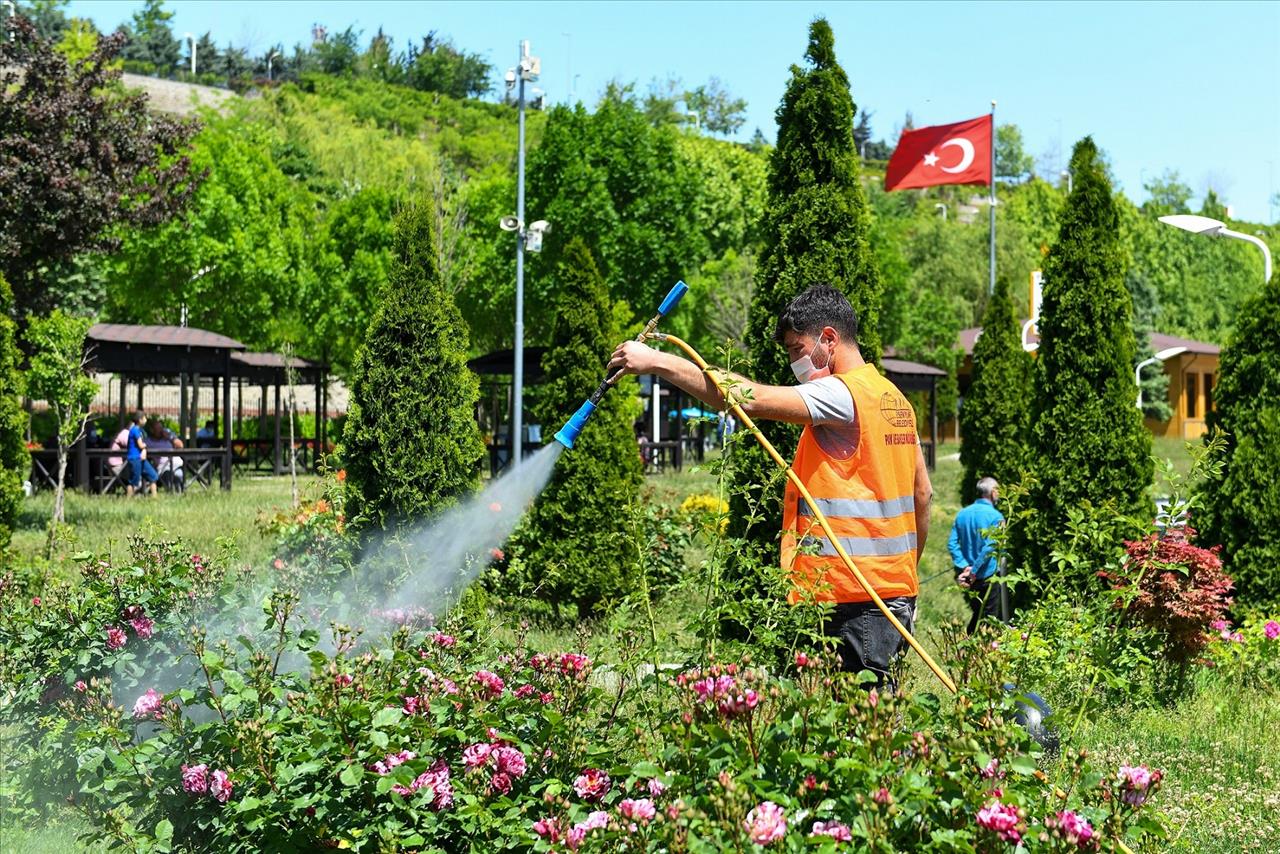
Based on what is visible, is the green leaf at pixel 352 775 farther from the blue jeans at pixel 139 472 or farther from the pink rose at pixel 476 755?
the blue jeans at pixel 139 472

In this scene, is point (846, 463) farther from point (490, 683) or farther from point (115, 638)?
point (115, 638)

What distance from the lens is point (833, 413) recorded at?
12.4 ft

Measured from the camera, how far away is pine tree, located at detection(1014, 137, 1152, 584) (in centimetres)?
979

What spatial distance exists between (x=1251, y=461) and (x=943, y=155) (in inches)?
711

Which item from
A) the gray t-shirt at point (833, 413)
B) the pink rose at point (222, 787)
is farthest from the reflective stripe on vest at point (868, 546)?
the pink rose at point (222, 787)

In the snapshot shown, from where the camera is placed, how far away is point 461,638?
4.12m

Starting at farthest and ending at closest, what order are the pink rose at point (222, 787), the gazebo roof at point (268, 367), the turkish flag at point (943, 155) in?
the gazebo roof at point (268, 367)
the turkish flag at point (943, 155)
the pink rose at point (222, 787)

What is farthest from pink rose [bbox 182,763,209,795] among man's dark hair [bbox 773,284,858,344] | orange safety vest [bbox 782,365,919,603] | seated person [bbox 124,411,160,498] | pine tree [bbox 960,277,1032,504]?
seated person [bbox 124,411,160,498]

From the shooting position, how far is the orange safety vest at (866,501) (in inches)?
151

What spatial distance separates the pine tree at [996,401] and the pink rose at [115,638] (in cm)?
1321

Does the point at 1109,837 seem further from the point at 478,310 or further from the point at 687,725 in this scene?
the point at 478,310

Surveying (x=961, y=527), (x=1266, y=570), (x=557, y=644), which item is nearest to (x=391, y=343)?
(x=557, y=644)

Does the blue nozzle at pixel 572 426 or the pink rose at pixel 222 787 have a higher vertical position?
the blue nozzle at pixel 572 426

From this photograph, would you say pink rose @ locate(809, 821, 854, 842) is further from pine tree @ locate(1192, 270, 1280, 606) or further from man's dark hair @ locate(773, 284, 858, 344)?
pine tree @ locate(1192, 270, 1280, 606)
